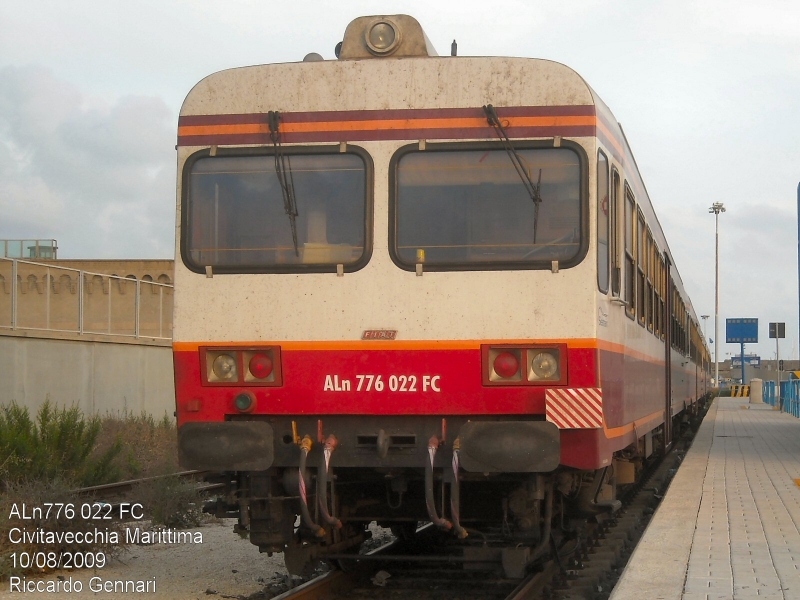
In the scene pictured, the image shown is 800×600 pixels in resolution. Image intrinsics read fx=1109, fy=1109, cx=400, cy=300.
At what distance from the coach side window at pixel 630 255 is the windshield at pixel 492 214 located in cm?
147

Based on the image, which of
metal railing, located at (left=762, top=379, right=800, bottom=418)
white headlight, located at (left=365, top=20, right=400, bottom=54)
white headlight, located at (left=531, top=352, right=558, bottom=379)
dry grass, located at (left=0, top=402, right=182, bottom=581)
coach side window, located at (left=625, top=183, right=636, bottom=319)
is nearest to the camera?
white headlight, located at (left=531, top=352, right=558, bottom=379)

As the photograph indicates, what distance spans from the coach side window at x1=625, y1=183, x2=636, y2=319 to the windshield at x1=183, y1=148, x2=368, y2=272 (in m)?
2.26

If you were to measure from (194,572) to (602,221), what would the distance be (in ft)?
13.4

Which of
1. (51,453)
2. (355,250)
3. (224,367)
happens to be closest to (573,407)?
(355,250)

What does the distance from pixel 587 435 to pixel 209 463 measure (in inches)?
86.6

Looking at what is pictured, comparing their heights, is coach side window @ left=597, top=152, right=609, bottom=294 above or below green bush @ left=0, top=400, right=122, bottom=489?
above

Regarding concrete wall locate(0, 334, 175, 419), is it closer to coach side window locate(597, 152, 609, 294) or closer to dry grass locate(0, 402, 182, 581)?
dry grass locate(0, 402, 182, 581)

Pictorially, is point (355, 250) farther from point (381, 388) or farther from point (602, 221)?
point (602, 221)

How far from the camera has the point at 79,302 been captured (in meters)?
20.0

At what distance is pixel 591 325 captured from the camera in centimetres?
641

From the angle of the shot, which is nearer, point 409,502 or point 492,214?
point 492,214

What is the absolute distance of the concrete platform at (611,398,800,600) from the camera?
6.29m

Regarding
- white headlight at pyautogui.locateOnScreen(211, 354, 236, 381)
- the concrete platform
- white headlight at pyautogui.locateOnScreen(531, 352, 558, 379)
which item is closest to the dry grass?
white headlight at pyautogui.locateOnScreen(211, 354, 236, 381)

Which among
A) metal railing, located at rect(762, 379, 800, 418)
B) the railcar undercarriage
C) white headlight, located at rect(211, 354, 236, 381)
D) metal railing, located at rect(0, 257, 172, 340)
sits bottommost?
metal railing, located at rect(762, 379, 800, 418)
